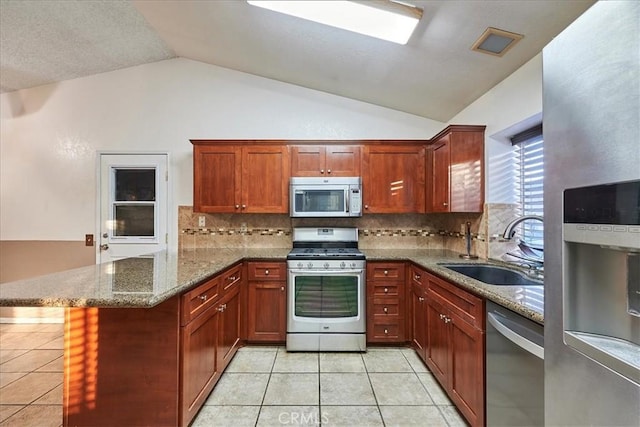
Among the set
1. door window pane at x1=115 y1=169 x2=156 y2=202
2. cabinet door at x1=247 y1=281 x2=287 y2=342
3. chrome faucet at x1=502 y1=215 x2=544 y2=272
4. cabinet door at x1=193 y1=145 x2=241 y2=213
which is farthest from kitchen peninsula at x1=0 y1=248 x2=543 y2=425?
door window pane at x1=115 y1=169 x2=156 y2=202

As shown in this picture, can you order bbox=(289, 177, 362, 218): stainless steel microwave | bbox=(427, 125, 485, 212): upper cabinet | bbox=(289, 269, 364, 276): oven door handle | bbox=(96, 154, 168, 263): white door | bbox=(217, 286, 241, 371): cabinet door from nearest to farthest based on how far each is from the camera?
bbox=(217, 286, 241, 371): cabinet door → bbox=(427, 125, 485, 212): upper cabinet → bbox=(289, 269, 364, 276): oven door handle → bbox=(289, 177, 362, 218): stainless steel microwave → bbox=(96, 154, 168, 263): white door

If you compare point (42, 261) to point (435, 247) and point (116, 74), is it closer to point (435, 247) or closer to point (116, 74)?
point (116, 74)

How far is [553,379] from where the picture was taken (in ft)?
2.56

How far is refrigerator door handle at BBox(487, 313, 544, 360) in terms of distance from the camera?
1124mm

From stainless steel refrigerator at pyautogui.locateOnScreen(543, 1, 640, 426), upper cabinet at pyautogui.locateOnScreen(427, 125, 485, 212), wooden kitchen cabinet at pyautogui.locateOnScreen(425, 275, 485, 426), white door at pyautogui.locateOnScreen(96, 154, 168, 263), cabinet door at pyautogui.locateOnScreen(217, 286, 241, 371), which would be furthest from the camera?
white door at pyautogui.locateOnScreen(96, 154, 168, 263)

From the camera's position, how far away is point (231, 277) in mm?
2480

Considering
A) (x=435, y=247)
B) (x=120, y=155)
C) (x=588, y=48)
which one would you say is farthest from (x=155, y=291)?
(x=435, y=247)

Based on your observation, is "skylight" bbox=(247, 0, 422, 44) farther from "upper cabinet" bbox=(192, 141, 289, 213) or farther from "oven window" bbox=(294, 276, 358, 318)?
"oven window" bbox=(294, 276, 358, 318)

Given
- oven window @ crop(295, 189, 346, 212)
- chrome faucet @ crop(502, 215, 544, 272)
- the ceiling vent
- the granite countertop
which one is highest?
the ceiling vent

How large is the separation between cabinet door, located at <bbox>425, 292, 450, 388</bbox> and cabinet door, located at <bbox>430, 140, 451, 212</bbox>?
95cm

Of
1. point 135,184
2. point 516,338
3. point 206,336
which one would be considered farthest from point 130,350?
point 135,184

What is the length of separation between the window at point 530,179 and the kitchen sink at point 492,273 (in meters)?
0.33

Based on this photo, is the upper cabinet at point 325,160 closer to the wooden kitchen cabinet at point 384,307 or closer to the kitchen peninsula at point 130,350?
the wooden kitchen cabinet at point 384,307

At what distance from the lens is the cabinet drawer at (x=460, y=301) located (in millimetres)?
1601
